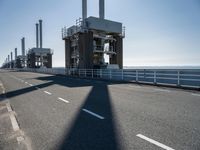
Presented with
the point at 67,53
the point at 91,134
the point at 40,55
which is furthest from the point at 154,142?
the point at 40,55

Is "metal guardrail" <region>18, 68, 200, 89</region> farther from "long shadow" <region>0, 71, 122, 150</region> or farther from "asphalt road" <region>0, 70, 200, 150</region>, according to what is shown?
"long shadow" <region>0, 71, 122, 150</region>

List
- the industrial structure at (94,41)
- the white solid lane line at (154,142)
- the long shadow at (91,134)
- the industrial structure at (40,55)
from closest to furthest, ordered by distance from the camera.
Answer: the white solid lane line at (154,142) → the long shadow at (91,134) → the industrial structure at (94,41) → the industrial structure at (40,55)

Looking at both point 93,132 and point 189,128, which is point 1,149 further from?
point 189,128

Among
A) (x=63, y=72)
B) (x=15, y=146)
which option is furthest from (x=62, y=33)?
(x=15, y=146)

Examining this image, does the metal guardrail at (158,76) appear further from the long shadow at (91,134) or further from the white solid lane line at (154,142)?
the white solid lane line at (154,142)

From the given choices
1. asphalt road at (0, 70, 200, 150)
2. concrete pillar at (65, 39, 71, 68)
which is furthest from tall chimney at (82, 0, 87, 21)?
asphalt road at (0, 70, 200, 150)

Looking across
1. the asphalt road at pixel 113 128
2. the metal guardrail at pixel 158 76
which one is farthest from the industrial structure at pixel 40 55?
the asphalt road at pixel 113 128

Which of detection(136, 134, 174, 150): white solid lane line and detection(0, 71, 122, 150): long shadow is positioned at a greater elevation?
detection(136, 134, 174, 150): white solid lane line

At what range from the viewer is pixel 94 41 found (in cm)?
3747

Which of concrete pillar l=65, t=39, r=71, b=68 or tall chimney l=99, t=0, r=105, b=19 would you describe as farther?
concrete pillar l=65, t=39, r=71, b=68

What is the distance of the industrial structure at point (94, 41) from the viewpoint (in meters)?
34.2

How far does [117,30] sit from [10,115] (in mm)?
31889

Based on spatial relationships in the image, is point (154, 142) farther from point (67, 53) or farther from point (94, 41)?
point (67, 53)

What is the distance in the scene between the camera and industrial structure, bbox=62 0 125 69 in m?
34.2
